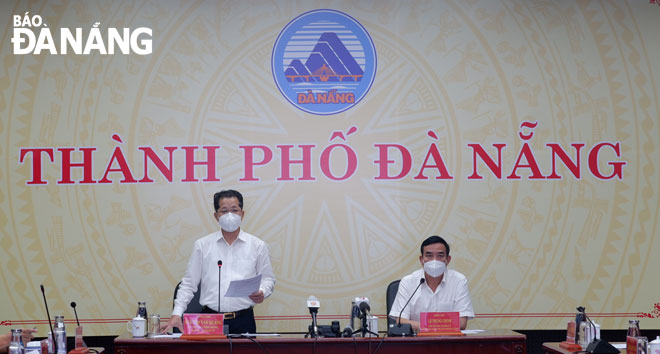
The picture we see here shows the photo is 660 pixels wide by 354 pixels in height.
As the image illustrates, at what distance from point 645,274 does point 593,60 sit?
5.07 feet

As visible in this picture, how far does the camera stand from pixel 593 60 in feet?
18.3

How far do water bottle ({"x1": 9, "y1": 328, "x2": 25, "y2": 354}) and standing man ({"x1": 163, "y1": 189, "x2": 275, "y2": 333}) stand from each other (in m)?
1.19

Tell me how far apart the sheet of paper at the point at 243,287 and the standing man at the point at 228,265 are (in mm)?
293

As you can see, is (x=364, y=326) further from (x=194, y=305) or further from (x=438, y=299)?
(x=194, y=305)

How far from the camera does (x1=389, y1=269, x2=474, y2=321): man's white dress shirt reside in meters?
4.89

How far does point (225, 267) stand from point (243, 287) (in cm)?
53

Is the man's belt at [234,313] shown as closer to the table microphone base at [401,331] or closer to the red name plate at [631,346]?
the table microphone base at [401,331]

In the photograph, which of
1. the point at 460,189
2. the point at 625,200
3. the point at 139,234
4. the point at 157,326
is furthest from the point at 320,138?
the point at 625,200

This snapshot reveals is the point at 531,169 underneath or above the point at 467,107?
underneath

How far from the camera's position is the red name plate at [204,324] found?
13.7 ft

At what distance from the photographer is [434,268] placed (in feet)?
15.9

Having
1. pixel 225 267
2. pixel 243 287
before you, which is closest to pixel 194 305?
pixel 225 267

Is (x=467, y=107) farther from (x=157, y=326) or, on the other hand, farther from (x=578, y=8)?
(x=157, y=326)

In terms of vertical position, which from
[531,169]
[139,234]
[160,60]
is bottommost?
[139,234]
